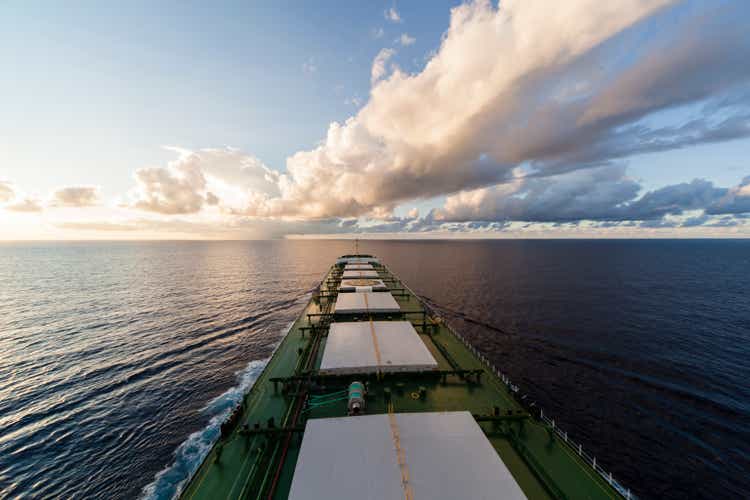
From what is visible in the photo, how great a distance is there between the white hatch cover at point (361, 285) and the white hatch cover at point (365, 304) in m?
7.27

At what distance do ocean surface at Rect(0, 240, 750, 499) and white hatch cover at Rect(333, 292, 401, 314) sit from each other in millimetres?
19221

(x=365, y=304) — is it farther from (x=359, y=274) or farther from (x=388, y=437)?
(x=359, y=274)

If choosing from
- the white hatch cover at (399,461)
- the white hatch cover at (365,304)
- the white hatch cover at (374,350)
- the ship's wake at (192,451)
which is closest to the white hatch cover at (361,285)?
the white hatch cover at (365,304)

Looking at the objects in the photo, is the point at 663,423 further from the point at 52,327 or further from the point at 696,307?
the point at 52,327

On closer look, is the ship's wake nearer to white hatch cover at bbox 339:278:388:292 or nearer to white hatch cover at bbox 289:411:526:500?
white hatch cover at bbox 289:411:526:500

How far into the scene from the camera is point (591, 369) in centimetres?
4697

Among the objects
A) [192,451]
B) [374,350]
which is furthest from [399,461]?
[192,451]

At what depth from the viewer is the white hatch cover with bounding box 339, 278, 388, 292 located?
67.6 meters

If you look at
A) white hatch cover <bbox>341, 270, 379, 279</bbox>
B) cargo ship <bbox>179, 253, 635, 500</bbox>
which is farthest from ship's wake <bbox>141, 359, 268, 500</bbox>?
white hatch cover <bbox>341, 270, 379, 279</bbox>

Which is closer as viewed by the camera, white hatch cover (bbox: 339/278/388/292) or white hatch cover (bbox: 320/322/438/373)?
white hatch cover (bbox: 320/322/438/373)

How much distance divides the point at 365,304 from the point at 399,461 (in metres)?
35.9

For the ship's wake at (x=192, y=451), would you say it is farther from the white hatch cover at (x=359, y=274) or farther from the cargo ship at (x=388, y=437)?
the white hatch cover at (x=359, y=274)

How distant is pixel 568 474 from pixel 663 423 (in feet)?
90.6

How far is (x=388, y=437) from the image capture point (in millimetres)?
19438
